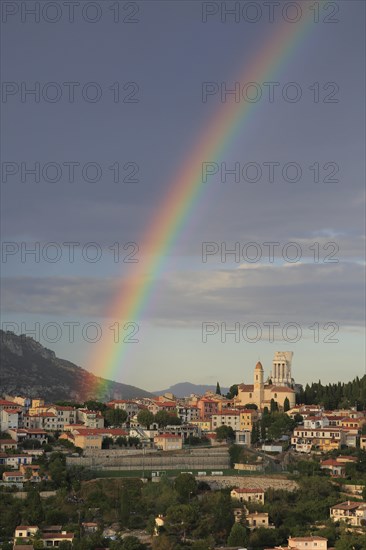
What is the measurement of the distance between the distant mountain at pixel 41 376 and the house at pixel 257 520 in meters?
58.8

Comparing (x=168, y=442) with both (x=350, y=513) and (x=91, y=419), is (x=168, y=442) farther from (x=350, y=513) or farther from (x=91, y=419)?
(x=350, y=513)

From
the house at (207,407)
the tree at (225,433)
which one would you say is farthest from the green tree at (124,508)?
the house at (207,407)

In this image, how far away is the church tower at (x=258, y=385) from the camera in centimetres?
6669

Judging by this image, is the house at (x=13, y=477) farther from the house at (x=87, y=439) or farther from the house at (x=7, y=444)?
the house at (x=87, y=439)

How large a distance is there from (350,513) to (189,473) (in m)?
8.09

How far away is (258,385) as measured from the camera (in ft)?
220

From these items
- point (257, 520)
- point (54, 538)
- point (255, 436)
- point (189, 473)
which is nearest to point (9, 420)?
point (255, 436)

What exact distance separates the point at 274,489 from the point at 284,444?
980 centimetres

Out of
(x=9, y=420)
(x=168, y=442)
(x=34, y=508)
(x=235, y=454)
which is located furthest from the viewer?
(x=9, y=420)

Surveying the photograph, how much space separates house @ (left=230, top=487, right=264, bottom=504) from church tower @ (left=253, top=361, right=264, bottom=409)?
21.8 meters

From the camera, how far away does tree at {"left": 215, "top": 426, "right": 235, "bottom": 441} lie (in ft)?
182

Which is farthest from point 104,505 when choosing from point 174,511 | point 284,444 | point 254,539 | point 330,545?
point 284,444

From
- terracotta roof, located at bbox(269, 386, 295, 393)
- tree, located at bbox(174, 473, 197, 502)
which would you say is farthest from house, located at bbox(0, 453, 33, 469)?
terracotta roof, located at bbox(269, 386, 295, 393)

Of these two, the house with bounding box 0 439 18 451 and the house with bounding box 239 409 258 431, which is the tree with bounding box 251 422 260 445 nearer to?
the house with bounding box 239 409 258 431
